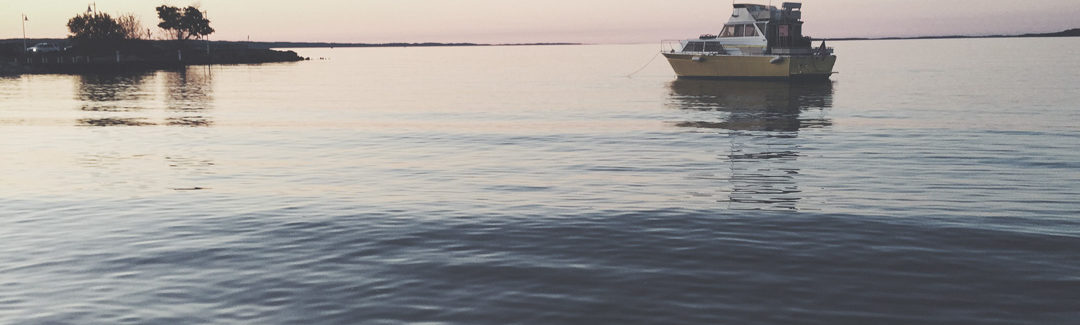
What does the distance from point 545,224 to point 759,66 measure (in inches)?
1934

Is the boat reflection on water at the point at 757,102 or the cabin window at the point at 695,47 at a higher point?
the cabin window at the point at 695,47

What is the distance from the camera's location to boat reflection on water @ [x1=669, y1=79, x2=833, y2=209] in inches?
626

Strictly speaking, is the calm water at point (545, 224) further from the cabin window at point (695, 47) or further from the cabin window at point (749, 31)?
the cabin window at point (695, 47)

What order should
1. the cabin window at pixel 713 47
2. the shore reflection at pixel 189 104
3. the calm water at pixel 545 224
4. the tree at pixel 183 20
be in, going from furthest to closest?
the tree at pixel 183 20, the cabin window at pixel 713 47, the shore reflection at pixel 189 104, the calm water at pixel 545 224

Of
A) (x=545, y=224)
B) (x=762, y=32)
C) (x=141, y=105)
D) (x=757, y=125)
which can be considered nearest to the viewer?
(x=545, y=224)

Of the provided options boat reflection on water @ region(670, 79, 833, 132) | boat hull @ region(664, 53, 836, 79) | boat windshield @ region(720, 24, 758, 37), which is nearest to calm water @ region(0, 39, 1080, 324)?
boat reflection on water @ region(670, 79, 833, 132)

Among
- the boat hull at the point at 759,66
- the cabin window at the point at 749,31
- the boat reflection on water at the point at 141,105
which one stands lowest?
the boat reflection on water at the point at 141,105

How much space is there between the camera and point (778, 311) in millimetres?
8273

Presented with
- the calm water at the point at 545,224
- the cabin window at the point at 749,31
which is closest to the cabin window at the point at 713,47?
the cabin window at the point at 749,31

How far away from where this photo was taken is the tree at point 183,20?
154250 mm

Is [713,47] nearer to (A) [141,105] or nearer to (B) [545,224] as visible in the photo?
(A) [141,105]

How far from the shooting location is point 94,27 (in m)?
126

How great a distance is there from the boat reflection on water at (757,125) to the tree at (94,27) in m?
99.9

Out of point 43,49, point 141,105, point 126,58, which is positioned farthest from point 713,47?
point 126,58
